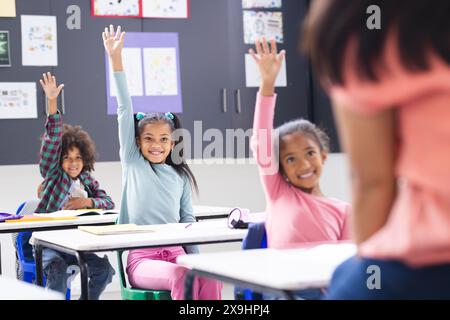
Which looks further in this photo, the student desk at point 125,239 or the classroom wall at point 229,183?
the classroom wall at point 229,183

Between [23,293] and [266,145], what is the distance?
2.81 feet

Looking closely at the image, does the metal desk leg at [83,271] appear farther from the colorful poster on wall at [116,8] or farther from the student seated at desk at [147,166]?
the colorful poster on wall at [116,8]

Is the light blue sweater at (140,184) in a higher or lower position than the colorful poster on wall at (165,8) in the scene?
lower

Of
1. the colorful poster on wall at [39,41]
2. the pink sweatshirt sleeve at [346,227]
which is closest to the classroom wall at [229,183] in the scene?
the colorful poster on wall at [39,41]

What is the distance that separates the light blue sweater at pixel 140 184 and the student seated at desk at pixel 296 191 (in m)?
0.90

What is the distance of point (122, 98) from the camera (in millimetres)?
3166

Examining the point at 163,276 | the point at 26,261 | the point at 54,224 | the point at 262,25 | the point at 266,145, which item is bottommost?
the point at 26,261

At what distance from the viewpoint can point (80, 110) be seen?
497cm

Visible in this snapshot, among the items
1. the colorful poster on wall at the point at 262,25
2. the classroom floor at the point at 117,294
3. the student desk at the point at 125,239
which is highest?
the colorful poster on wall at the point at 262,25

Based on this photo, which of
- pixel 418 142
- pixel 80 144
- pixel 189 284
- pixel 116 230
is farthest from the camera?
pixel 80 144

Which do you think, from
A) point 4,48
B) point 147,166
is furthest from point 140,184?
point 4,48

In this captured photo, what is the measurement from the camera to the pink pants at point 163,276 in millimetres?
2635

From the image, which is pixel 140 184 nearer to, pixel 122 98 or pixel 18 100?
pixel 122 98

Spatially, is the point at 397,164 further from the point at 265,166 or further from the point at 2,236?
the point at 2,236
